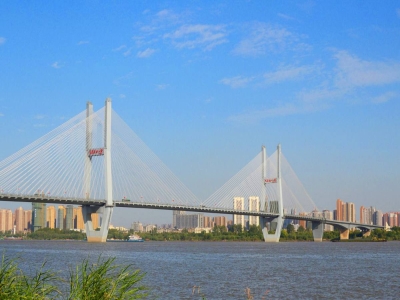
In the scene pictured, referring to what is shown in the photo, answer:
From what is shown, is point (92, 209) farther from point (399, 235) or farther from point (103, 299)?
point (399, 235)

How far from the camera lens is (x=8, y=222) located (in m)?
154

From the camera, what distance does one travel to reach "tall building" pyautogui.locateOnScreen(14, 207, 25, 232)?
152750 millimetres

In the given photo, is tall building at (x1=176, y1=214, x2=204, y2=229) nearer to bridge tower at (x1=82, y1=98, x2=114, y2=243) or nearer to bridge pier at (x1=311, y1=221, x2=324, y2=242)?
bridge pier at (x1=311, y1=221, x2=324, y2=242)

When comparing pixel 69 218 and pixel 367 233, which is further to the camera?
pixel 69 218

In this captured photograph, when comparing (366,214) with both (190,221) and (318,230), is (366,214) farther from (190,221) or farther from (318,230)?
(318,230)

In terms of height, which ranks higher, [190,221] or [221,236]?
[190,221]

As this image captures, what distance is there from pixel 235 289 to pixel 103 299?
1036 cm

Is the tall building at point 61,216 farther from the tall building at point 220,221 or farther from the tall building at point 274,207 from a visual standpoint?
the tall building at point 274,207

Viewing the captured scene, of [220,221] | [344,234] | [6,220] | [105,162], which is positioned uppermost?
[105,162]

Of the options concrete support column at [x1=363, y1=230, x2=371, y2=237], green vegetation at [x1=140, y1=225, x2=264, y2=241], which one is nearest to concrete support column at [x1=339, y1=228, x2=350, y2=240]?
concrete support column at [x1=363, y1=230, x2=371, y2=237]

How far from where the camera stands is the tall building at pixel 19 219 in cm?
15275

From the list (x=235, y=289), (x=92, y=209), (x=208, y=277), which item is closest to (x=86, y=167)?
(x=92, y=209)

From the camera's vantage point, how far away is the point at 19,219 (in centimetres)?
15500

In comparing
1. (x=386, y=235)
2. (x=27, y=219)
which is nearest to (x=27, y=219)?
(x=27, y=219)
